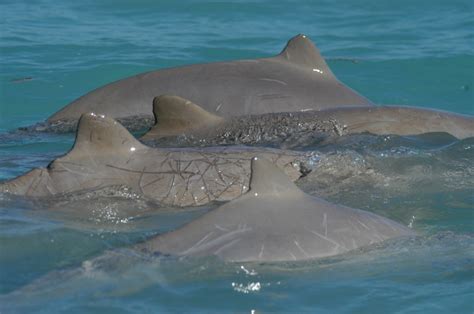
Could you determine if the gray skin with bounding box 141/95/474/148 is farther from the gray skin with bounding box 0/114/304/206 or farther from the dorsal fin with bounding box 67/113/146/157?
the dorsal fin with bounding box 67/113/146/157

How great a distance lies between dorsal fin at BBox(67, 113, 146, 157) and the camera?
7.91 meters

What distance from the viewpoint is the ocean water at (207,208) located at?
21.2ft

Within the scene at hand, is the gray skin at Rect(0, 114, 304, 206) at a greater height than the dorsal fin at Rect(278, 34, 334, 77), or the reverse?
the dorsal fin at Rect(278, 34, 334, 77)

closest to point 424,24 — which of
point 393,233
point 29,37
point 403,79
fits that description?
point 403,79

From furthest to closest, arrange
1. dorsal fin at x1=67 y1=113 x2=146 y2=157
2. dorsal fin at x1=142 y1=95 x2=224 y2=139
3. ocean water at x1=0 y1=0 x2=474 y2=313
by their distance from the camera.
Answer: dorsal fin at x1=142 y1=95 x2=224 y2=139 → dorsal fin at x1=67 y1=113 x2=146 y2=157 → ocean water at x1=0 y1=0 x2=474 y2=313

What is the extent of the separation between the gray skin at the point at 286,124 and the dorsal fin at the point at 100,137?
1389mm

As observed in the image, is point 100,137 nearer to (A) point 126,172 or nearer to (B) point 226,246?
(A) point 126,172

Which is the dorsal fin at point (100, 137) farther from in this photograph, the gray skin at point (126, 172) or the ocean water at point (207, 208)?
the ocean water at point (207, 208)

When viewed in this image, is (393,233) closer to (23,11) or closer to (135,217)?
(135,217)

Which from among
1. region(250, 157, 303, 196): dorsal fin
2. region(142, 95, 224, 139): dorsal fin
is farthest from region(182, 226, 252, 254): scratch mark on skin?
region(142, 95, 224, 139): dorsal fin

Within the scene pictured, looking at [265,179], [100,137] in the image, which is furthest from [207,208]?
[265,179]

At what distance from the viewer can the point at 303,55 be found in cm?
1142

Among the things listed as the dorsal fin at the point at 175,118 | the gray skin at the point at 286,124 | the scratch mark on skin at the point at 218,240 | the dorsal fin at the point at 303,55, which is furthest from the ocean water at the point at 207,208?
the dorsal fin at the point at 303,55

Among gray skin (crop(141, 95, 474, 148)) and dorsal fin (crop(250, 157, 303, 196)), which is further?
gray skin (crop(141, 95, 474, 148))
